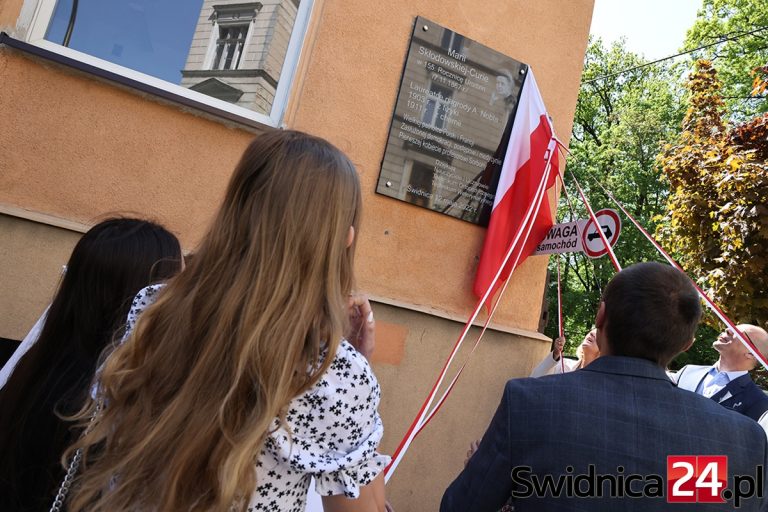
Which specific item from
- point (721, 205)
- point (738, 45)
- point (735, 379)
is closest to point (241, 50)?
point (735, 379)

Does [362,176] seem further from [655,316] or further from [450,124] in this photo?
[655,316]

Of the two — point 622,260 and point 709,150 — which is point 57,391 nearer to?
point 709,150

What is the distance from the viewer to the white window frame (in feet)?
11.7

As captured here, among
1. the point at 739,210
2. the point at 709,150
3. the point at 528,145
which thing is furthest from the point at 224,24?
the point at 709,150

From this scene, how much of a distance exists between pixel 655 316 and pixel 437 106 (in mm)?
3111

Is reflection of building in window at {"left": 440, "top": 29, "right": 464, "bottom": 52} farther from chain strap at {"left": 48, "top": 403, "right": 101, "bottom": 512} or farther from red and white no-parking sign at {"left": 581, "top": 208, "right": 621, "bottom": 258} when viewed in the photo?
chain strap at {"left": 48, "top": 403, "right": 101, "bottom": 512}

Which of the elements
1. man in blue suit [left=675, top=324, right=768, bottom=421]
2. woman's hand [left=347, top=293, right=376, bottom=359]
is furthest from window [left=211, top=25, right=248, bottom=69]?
man in blue suit [left=675, top=324, right=768, bottom=421]

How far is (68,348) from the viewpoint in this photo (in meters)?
1.78

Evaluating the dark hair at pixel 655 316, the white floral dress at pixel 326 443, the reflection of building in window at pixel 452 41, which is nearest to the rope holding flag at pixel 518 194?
the reflection of building in window at pixel 452 41

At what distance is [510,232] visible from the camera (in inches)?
192

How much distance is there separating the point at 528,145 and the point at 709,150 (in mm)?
4724

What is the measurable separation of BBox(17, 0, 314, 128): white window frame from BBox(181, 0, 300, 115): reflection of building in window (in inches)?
1.7

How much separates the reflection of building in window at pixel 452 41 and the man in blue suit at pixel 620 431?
3.21 meters

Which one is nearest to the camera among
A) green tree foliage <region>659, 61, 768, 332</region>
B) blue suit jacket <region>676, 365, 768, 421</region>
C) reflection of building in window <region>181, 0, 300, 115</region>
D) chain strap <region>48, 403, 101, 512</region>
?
chain strap <region>48, 403, 101, 512</region>
